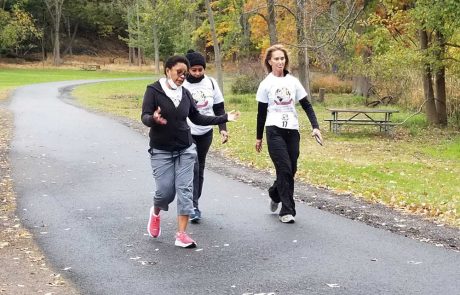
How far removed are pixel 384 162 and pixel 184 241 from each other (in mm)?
8662

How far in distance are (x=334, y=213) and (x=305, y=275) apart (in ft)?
9.09

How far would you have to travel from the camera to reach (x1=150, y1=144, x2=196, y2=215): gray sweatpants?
21.3ft

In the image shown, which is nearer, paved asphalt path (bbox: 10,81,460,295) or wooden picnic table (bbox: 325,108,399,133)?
paved asphalt path (bbox: 10,81,460,295)

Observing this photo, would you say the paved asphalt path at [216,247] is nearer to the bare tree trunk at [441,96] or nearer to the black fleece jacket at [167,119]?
the black fleece jacket at [167,119]

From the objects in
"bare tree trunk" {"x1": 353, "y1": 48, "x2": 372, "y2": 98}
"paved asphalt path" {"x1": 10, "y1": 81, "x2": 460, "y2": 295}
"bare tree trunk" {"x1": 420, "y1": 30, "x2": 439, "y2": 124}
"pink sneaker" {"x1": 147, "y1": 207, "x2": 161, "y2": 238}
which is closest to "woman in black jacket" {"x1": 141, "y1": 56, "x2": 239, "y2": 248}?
"pink sneaker" {"x1": 147, "y1": 207, "x2": 161, "y2": 238}

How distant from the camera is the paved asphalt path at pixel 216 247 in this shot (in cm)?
539

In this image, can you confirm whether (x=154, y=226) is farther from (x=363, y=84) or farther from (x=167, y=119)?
(x=363, y=84)

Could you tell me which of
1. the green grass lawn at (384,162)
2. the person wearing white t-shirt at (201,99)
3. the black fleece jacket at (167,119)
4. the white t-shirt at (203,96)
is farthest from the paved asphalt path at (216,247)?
the green grass lawn at (384,162)

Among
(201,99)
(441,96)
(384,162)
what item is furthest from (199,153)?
(441,96)

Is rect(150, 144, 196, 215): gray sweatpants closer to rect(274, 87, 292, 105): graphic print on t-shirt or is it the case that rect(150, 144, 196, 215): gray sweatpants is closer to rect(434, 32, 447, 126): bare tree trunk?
rect(274, 87, 292, 105): graphic print on t-shirt

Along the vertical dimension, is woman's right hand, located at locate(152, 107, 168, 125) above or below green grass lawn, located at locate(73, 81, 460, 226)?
above

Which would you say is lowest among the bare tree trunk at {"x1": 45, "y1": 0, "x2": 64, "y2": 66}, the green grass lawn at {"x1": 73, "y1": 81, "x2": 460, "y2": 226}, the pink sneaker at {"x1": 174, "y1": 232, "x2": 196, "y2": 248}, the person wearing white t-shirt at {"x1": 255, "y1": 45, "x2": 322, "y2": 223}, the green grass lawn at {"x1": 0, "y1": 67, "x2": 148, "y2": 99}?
the green grass lawn at {"x1": 73, "y1": 81, "x2": 460, "y2": 226}

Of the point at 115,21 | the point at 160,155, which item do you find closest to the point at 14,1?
the point at 115,21

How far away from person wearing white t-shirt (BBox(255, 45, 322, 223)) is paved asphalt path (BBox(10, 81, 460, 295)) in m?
0.46
